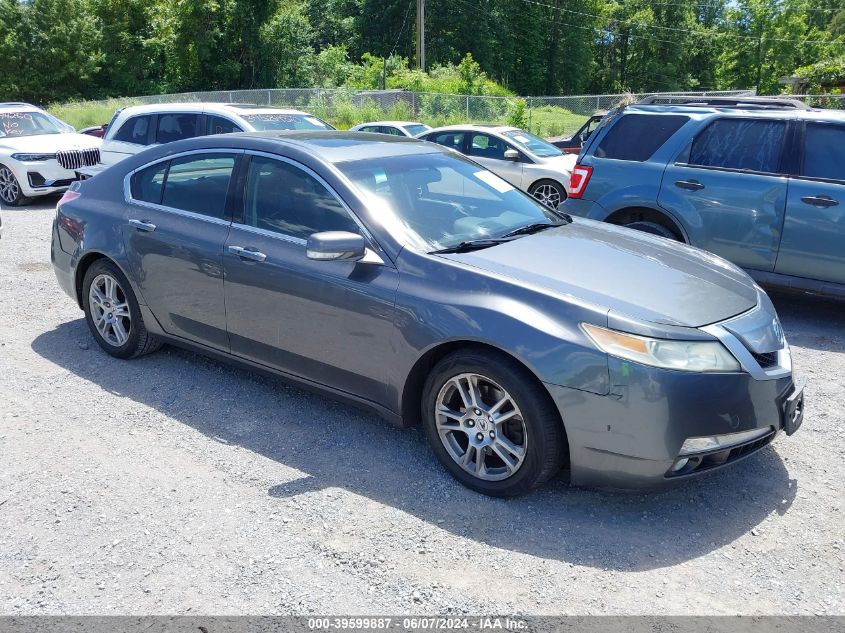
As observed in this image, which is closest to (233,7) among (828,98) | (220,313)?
(828,98)

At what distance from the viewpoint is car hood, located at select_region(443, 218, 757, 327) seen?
3637mm

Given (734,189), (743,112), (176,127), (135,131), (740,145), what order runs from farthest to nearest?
1. (135,131)
2. (176,127)
3. (743,112)
4. (740,145)
5. (734,189)

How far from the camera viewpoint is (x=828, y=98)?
84.5ft

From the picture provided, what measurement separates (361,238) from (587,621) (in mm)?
2092

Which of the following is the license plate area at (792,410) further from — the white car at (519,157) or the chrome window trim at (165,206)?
the white car at (519,157)

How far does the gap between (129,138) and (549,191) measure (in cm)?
679

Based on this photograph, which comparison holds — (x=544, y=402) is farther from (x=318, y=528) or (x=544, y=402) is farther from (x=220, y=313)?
(x=220, y=313)

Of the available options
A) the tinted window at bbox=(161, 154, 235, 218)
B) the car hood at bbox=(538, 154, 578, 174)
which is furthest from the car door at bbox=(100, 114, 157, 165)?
the tinted window at bbox=(161, 154, 235, 218)

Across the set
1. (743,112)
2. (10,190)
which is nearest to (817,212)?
(743,112)

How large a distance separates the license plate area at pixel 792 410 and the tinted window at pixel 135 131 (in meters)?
9.79

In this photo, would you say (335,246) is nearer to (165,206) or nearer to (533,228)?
(533,228)

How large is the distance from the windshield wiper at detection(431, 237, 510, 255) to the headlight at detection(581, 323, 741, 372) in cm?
90

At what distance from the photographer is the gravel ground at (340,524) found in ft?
10.1

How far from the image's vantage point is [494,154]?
14.0 meters
